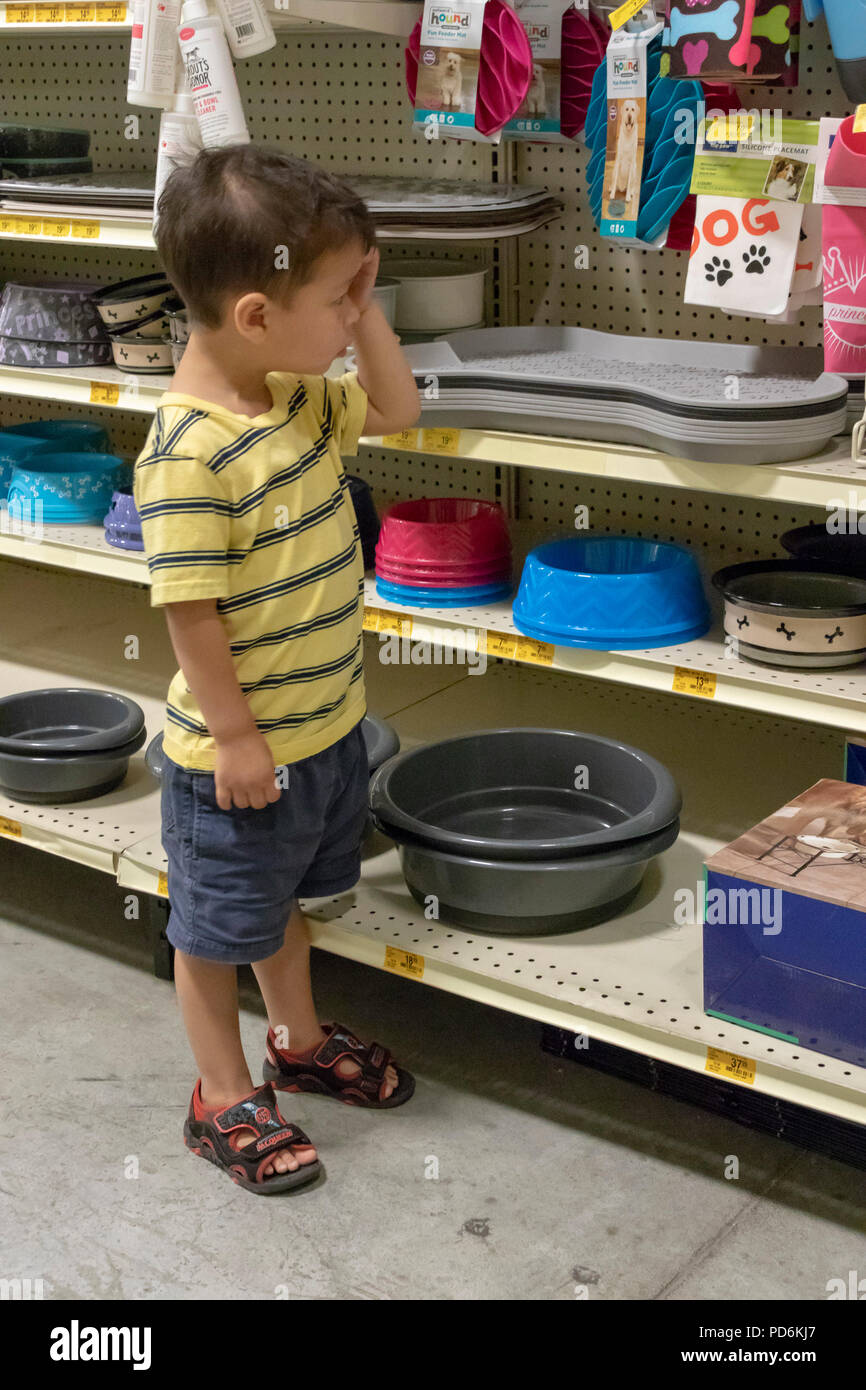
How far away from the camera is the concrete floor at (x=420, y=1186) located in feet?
6.35

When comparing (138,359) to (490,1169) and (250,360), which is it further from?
(490,1169)

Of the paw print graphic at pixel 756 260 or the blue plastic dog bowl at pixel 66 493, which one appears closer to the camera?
the paw print graphic at pixel 756 260

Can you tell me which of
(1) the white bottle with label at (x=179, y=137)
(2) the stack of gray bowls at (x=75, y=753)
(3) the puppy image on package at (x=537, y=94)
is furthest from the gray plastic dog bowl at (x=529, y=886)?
(3) the puppy image on package at (x=537, y=94)

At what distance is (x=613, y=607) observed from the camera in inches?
87.8

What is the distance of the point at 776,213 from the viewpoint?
212 centimetres

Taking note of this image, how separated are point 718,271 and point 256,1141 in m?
1.43

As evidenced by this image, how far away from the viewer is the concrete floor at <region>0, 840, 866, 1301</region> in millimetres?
1935

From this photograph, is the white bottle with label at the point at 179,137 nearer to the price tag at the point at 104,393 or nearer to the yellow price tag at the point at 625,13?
the price tag at the point at 104,393

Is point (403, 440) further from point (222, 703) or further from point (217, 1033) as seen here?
point (217, 1033)


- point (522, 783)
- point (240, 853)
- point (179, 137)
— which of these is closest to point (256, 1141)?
point (240, 853)

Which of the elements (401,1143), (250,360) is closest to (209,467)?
(250,360)

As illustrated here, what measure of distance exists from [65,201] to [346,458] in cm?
83

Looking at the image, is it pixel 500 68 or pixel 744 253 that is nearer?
pixel 744 253

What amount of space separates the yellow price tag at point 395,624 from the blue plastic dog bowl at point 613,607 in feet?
0.66
